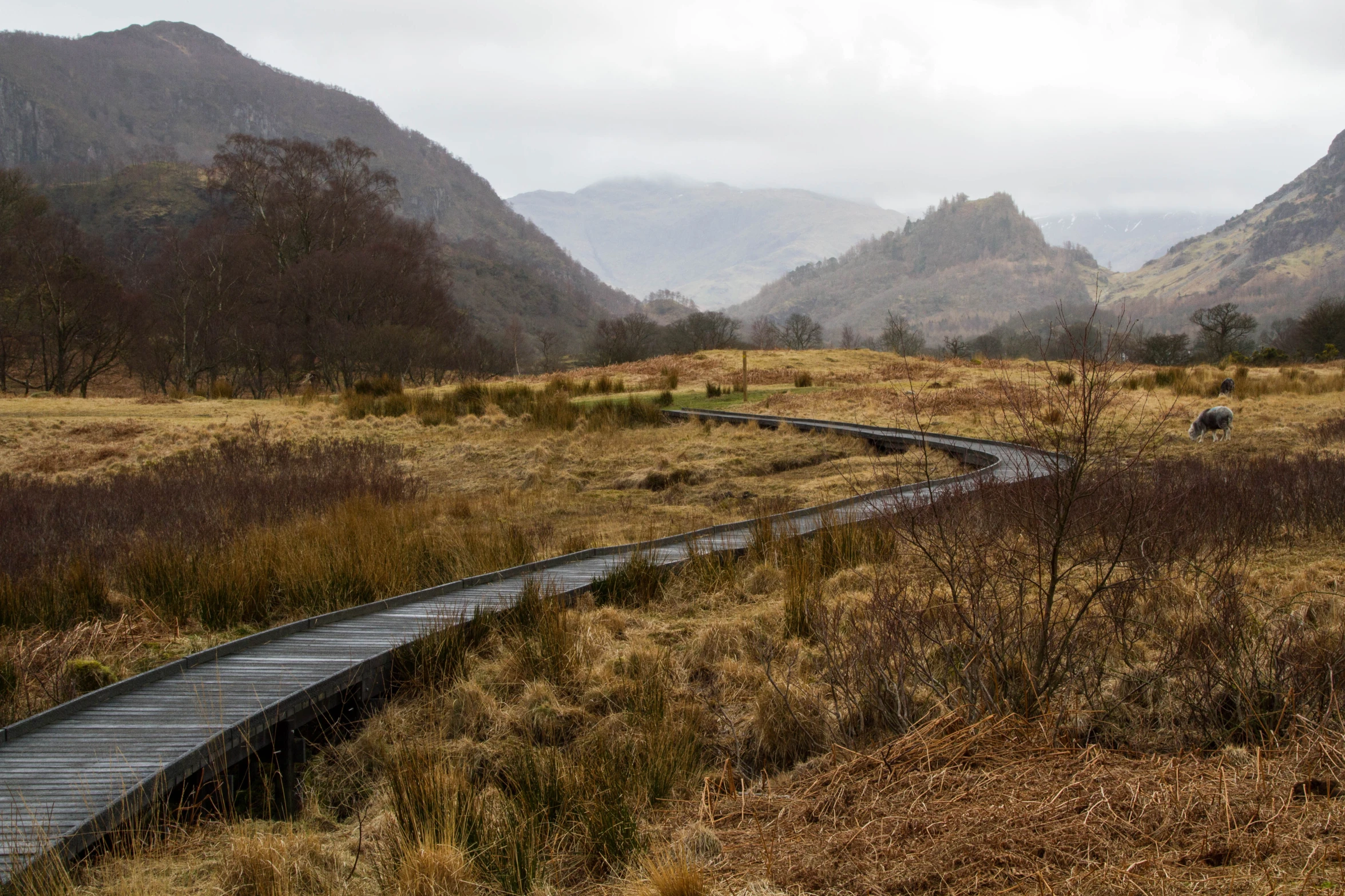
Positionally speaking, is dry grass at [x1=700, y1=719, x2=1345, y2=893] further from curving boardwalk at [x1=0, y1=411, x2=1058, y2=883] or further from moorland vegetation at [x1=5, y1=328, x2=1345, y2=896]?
curving boardwalk at [x1=0, y1=411, x2=1058, y2=883]

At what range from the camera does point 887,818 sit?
2.82 metres

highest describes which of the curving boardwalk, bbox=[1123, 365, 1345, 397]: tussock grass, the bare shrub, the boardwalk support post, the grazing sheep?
bbox=[1123, 365, 1345, 397]: tussock grass

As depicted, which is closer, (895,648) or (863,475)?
(895,648)

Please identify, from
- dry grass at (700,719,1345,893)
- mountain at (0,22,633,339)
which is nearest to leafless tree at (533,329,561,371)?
mountain at (0,22,633,339)

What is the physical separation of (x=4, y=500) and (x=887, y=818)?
11.5 metres

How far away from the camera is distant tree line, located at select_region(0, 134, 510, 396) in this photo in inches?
1303

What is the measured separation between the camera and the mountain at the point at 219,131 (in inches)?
3939

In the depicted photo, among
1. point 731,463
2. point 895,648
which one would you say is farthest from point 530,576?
point 731,463

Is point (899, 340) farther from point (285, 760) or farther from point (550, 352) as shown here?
point (285, 760)

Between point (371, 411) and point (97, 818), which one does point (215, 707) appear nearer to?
point (97, 818)

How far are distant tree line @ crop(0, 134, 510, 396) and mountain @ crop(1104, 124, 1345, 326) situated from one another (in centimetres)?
11504

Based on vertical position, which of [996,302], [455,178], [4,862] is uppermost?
[455,178]

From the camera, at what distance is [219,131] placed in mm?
137125

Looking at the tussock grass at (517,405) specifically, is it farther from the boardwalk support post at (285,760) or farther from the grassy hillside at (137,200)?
the grassy hillside at (137,200)
